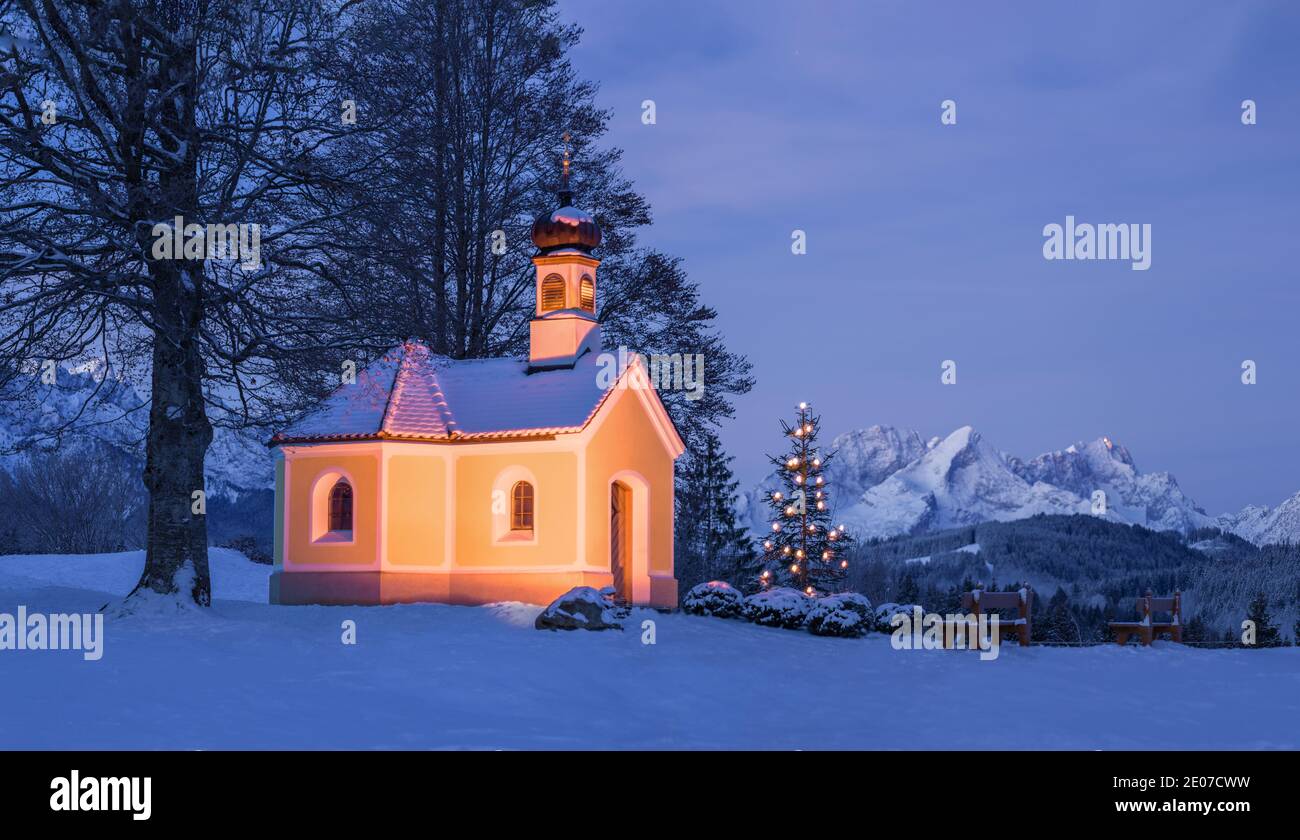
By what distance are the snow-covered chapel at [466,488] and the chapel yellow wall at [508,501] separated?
0.03 metres

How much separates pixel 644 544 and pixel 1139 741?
58.2ft

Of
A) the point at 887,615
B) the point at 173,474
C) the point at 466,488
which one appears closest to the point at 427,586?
the point at 466,488

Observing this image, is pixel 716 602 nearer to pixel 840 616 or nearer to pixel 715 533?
pixel 840 616

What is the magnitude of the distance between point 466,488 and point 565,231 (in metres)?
6.31

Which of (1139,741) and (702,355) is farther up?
(702,355)

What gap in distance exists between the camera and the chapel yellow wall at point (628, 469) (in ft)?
93.9

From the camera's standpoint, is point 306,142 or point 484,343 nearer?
point 306,142

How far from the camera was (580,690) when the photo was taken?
17891 mm

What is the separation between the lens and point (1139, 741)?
13.6m

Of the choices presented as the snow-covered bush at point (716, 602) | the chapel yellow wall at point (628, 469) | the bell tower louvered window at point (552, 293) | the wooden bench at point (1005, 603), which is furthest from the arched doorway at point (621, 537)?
the wooden bench at point (1005, 603)

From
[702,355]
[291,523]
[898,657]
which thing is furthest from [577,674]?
[702,355]
